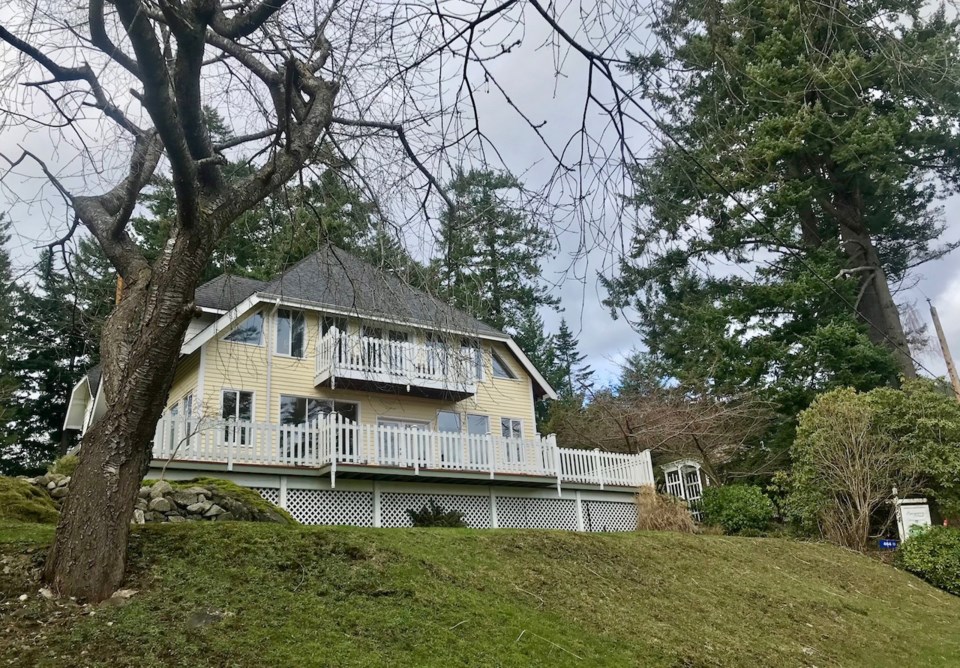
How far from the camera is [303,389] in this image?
656 inches

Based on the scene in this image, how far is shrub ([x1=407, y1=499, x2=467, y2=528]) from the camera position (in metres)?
13.8

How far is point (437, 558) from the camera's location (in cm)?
726

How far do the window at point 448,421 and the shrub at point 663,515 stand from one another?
18.6ft

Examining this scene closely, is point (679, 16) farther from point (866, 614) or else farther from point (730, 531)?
point (730, 531)

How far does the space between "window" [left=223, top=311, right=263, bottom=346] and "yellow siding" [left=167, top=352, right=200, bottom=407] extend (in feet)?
3.25

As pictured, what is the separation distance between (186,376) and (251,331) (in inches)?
73.6

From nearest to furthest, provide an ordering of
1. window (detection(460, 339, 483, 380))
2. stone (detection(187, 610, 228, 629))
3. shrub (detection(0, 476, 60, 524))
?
stone (detection(187, 610, 228, 629)) < window (detection(460, 339, 483, 380)) < shrub (detection(0, 476, 60, 524))

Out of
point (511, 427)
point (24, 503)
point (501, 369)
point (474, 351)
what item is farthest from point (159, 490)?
point (501, 369)

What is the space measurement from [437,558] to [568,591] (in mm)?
1367

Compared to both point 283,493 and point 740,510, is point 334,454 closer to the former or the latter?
point 283,493

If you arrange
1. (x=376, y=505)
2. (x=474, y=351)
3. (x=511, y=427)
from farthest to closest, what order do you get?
(x=511, y=427) → (x=376, y=505) → (x=474, y=351)

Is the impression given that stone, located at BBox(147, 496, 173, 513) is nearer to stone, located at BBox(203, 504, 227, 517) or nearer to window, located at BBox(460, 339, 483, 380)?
stone, located at BBox(203, 504, 227, 517)

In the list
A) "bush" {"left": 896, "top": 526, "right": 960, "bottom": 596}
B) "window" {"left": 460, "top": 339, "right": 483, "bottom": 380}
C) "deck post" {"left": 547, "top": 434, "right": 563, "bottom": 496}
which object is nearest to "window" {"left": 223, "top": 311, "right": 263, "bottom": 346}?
"deck post" {"left": 547, "top": 434, "right": 563, "bottom": 496}

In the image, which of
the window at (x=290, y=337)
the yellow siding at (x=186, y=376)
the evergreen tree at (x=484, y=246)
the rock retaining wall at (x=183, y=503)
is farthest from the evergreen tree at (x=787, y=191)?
the yellow siding at (x=186, y=376)
